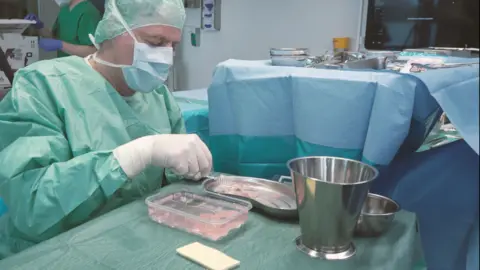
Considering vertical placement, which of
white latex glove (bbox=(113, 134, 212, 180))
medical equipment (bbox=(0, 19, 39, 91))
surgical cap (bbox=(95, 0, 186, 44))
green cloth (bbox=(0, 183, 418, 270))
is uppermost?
surgical cap (bbox=(95, 0, 186, 44))

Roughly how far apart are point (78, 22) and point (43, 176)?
2.50 m

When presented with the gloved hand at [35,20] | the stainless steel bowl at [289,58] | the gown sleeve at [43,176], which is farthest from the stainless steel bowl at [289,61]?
the gloved hand at [35,20]

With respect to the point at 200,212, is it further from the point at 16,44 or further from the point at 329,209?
the point at 16,44

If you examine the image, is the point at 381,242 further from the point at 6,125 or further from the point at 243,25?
the point at 243,25

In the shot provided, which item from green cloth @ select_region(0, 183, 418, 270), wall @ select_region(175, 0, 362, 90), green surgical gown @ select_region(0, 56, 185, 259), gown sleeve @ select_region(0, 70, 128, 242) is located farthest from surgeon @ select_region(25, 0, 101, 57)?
green cloth @ select_region(0, 183, 418, 270)

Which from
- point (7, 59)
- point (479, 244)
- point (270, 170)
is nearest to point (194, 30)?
point (7, 59)

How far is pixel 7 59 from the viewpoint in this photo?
352 cm

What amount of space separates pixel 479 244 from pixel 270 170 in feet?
3.31

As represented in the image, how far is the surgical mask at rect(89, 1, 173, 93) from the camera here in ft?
4.50

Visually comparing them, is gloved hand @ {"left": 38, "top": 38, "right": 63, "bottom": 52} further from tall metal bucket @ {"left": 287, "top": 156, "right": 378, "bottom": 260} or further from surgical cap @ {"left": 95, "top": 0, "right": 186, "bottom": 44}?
tall metal bucket @ {"left": 287, "top": 156, "right": 378, "bottom": 260}

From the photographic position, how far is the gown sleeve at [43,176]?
3.50 ft

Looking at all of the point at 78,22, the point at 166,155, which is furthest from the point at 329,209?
the point at 78,22

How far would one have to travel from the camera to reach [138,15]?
4.47ft

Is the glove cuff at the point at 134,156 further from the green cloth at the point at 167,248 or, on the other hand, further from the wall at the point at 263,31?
the wall at the point at 263,31
